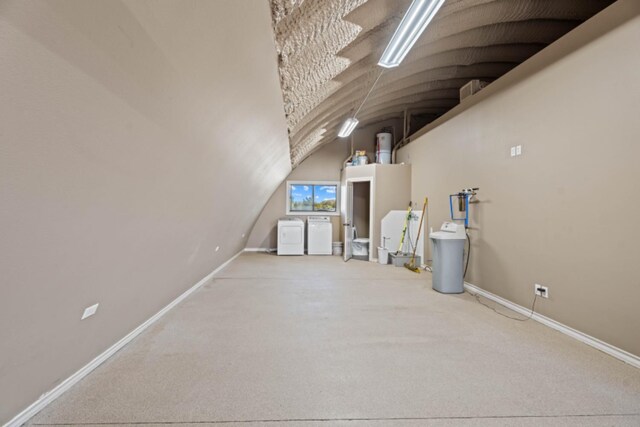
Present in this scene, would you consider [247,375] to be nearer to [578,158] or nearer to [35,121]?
[35,121]

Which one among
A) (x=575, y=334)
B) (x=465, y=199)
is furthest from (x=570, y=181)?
(x=465, y=199)

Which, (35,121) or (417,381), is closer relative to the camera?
(35,121)

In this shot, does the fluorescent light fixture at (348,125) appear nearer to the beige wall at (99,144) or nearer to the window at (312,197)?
the window at (312,197)

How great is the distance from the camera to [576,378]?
6.40 feet

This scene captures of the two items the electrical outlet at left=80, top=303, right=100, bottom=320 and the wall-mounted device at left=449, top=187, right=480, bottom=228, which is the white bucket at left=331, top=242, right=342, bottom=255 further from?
the electrical outlet at left=80, top=303, right=100, bottom=320

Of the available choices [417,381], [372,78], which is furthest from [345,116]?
[417,381]

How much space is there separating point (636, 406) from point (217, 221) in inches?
151

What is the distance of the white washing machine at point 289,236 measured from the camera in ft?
24.3

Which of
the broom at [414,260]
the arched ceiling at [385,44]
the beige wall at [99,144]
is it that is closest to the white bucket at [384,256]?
the broom at [414,260]

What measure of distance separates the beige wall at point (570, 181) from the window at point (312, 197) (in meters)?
4.68

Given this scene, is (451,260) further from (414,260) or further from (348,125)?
(348,125)

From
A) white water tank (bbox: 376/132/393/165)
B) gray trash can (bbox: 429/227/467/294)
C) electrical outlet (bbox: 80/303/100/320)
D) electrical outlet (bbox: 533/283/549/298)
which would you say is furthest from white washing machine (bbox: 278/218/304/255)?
electrical outlet (bbox: 80/303/100/320)

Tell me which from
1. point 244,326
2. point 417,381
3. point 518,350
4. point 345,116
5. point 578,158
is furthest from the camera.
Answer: point 345,116

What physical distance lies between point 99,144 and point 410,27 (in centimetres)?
237
